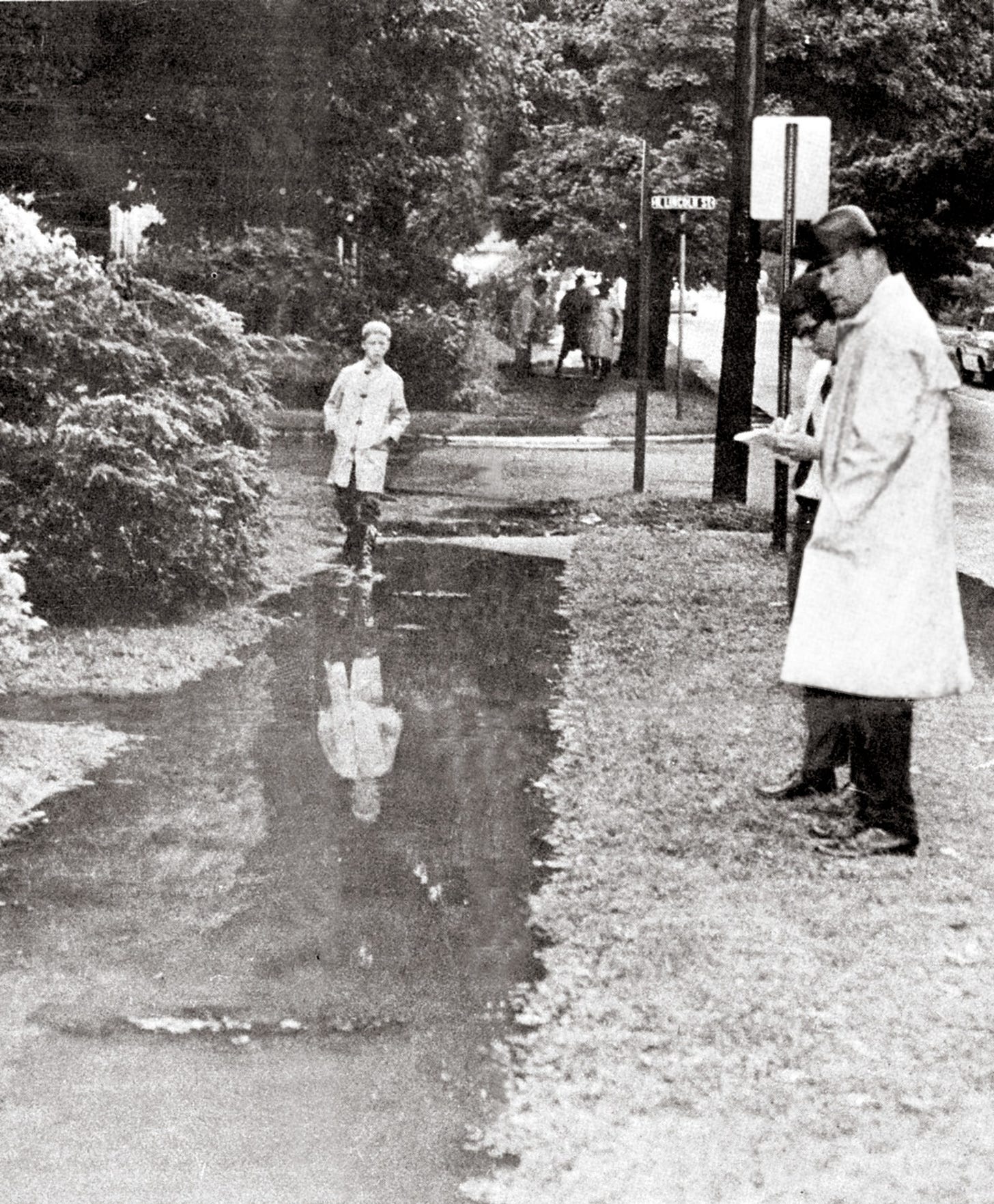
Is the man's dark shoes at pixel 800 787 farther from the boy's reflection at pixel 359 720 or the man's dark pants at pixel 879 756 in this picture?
the boy's reflection at pixel 359 720

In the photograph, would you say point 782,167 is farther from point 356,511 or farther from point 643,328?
point 643,328

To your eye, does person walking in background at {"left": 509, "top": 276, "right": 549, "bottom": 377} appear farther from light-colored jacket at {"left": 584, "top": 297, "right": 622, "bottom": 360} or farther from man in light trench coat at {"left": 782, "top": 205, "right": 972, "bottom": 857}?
man in light trench coat at {"left": 782, "top": 205, "right": 972, "bottom": 857}

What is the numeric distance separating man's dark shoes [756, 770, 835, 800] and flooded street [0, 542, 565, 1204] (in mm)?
890

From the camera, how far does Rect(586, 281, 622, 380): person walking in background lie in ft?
114

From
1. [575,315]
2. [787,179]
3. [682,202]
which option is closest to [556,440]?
Answer: [682,202]

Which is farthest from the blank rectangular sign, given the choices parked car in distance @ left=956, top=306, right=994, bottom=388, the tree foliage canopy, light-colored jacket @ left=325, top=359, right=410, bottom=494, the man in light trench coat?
parked car in distance @ left=956, top=306, right=994, bottom=388

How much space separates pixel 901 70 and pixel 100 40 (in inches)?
745

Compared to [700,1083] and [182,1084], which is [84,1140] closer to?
[182,1084]

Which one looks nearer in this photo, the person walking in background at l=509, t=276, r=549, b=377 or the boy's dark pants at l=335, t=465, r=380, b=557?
the boy's dark pants at l=335, t=465, r=380, b=557

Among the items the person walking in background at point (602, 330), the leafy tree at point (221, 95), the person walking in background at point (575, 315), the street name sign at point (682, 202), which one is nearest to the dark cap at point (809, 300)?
the street name sign at point (682, 202)

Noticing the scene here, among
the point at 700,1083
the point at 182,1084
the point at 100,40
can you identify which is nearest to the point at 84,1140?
the point at 182,1084

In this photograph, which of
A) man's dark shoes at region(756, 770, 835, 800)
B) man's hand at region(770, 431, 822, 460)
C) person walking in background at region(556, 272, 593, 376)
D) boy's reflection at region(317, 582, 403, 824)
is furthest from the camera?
person walking in background at region(556, 272, 593, 376)

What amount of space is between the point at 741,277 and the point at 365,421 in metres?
4.46

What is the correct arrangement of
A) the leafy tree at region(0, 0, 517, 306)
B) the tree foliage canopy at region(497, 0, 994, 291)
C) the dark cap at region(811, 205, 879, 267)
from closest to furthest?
the dark cap at region(811, 205, 879, 267) < the leafy tree at region(0, 0, 517, 306) < the tree foliage canopy at region(497, 0, 994, 291)
